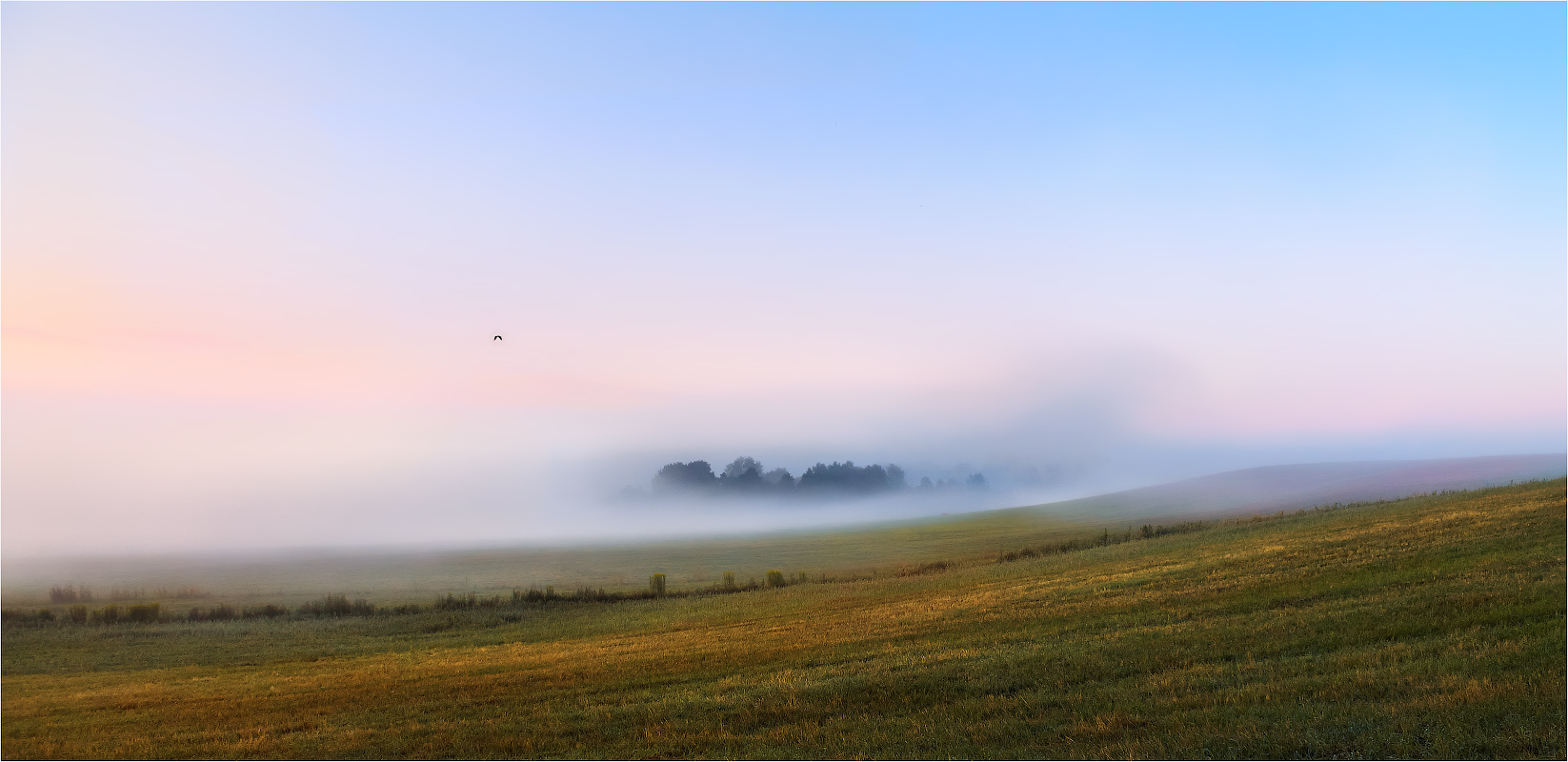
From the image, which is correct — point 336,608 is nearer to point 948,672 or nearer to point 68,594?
point 68,594

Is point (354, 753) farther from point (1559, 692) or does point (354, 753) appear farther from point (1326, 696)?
point (1559, 692)

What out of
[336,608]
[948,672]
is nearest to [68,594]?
[336,608]

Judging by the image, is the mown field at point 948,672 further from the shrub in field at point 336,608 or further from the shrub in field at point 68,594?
the shrub in field at point 68,594

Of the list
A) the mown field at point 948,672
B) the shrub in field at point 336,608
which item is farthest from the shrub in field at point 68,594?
the shrub in field at point 336,608

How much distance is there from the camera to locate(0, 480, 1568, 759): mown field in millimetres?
14320

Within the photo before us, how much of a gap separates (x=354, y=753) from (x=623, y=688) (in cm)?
638

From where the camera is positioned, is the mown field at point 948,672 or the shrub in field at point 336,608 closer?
the mown field at point 948,672

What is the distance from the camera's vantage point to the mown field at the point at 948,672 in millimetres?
14320

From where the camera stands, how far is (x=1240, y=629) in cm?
2106

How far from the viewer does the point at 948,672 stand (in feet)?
65.3

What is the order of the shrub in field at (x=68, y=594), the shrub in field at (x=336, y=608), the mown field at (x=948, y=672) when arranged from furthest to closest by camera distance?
1. the shrub in field at (x=336, y=608)
2. the shrub in field at (x=68, y=594)
3. the mown field at (x=948, y=672)

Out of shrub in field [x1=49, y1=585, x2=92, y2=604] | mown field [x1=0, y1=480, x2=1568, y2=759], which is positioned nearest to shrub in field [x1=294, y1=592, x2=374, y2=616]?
mown field [x1=0, y1=480, x2=1568, y2=759]

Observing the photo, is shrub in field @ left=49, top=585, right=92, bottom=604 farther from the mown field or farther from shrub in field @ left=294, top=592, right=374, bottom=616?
shrub in field @ left=294, top=592, right=374, bottom=616

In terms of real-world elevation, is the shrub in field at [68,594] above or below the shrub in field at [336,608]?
above
